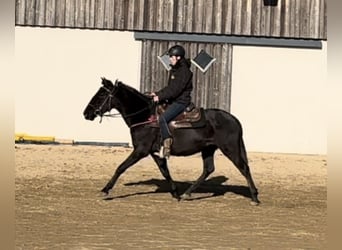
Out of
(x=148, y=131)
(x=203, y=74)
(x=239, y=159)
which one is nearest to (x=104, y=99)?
(x=148, y=131)

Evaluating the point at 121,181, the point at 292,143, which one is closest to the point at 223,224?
the point at 121,181

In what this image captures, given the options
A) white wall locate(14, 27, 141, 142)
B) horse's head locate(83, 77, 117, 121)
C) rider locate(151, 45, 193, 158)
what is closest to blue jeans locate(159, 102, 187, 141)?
rider locate(151, 45, 193, 158)

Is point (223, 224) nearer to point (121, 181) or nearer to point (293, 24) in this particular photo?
point (121, 181)

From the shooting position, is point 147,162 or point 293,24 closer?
point 147,162

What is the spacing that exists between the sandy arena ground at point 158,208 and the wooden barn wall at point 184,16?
4340mm

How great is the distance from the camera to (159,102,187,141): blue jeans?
8359mm

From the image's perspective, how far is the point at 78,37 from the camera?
1702cm

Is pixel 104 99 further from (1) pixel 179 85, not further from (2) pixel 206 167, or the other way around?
(2) pixel 206 167

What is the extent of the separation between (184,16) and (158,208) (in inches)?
388

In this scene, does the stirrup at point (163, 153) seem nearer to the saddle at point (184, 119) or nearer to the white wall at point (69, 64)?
the saddle at point (184, 119)

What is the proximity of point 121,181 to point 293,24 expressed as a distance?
8335 millimetres

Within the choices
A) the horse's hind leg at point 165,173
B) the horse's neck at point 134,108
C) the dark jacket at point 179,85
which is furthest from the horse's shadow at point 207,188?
the dark jacket at point 179,85

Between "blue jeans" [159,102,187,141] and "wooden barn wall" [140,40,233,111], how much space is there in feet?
27.8

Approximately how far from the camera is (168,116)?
8.38 metres
